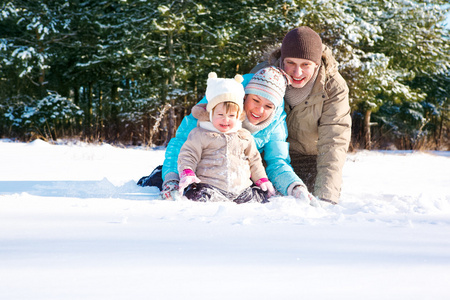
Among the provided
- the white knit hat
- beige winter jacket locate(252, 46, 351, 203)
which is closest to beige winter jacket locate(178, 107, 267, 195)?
the white knit hat

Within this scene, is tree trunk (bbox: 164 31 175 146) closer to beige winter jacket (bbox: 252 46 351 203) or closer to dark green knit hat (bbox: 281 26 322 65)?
beige winter jacket (bbox: 252 46 351 203)

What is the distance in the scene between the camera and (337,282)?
3.89 ft

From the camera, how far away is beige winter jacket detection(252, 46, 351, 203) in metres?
3.28

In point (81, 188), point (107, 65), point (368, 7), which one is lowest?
point (81, 188)

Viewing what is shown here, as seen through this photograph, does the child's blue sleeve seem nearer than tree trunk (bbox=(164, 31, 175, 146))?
Yes

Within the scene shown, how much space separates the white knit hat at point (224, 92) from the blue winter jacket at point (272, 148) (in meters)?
0.32

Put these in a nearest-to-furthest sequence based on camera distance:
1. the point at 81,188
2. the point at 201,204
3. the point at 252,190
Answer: the point at 201,204, the point at 252,190, the point at 81,188

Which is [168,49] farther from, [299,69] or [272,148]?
[272,148]

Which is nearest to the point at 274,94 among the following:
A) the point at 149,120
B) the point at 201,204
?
the point at 201,204

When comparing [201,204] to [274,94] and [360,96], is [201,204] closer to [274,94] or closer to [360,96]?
[274,94]

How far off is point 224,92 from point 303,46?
30.2 inches

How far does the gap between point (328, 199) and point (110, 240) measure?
6.12 ft

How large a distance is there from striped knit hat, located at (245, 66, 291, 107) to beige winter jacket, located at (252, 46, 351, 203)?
0.40 m

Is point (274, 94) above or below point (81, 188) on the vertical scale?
above
